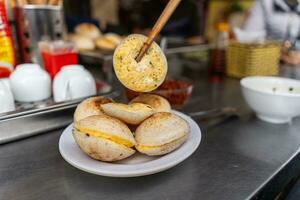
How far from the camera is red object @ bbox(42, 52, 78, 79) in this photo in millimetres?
787

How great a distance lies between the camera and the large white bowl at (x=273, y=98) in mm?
608

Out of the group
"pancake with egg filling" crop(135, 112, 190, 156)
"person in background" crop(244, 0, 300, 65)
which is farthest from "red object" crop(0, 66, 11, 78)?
"person in background" crop(244, 0, 300, 65)

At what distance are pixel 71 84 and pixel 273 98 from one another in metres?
0.48

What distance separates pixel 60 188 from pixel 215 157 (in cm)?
28

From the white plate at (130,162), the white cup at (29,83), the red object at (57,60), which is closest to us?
the white plate at (130,162)

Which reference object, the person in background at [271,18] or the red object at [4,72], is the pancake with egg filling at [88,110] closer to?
the red object at [4,72]

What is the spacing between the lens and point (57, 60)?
0.79 meters

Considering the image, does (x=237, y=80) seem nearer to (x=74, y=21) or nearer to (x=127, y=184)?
(x=127, y=184)

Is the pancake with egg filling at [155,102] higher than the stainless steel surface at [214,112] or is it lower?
higher

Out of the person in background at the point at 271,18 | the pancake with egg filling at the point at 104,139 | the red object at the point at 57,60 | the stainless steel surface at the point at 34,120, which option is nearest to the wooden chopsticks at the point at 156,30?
the pancake with egg filling at the point at 104,139

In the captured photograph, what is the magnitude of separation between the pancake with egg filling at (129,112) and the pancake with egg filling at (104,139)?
0.03 meters

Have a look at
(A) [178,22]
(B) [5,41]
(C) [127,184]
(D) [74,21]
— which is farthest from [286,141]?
(A) [178,22]

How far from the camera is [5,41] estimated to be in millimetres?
713

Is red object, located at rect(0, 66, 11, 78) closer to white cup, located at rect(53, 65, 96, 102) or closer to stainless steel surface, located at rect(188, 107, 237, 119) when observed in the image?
white cup, located at rect(53, 65, 96, 102)
